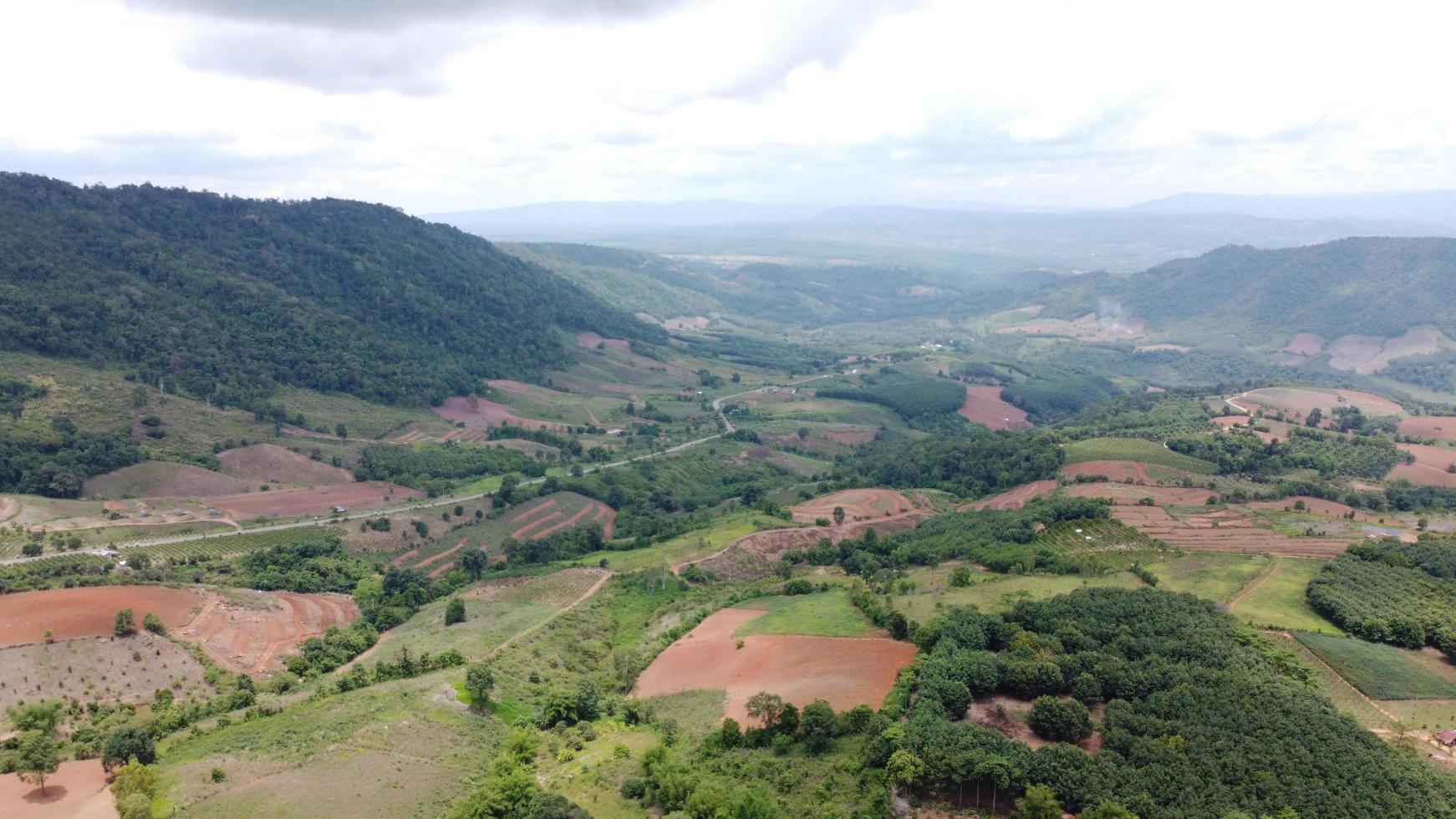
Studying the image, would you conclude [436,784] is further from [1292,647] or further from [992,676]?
[1292,647]

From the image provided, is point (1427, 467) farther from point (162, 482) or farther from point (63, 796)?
point (162, 482)

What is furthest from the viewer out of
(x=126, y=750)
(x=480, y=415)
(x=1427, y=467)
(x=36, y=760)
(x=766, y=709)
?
(x=480, y=415)

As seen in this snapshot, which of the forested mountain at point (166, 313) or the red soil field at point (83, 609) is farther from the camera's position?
the forested mountain at point (166, 313)

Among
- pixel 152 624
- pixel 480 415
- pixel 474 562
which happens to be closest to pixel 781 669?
pixel 474 562

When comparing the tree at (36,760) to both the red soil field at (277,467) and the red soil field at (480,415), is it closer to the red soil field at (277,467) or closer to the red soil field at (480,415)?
the red soil field at (277,467)

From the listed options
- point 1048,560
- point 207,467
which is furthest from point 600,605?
point 207,467

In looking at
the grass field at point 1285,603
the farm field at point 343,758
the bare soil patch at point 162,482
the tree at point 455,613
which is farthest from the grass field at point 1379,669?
the bare soil patch at point 162,482
